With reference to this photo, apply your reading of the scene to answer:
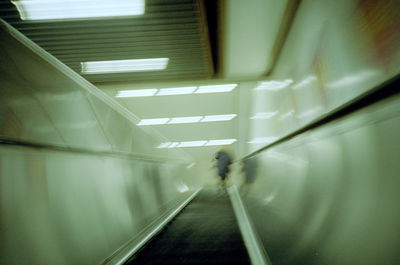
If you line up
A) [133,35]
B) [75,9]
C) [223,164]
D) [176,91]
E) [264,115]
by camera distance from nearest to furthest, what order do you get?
[75,9]
[133,35]
[223,164]
[264,115]
[176,91]

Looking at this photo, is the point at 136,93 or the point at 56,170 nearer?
the point at 56,170

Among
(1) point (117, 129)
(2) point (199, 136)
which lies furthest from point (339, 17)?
(2) point (199, 136)

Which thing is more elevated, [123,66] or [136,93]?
[123,66]

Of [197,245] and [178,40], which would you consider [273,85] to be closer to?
[178,40]

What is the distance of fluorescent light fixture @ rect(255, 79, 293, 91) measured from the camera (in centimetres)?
649

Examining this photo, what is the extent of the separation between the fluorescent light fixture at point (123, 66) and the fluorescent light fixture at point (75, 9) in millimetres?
1883

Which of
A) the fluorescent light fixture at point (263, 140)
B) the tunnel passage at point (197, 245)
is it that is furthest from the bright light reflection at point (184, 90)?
the tunnel passage at point (197, 245)

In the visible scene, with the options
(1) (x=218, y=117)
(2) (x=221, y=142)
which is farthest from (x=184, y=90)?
(2) (x=221, y=142)

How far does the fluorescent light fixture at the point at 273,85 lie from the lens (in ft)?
21.3

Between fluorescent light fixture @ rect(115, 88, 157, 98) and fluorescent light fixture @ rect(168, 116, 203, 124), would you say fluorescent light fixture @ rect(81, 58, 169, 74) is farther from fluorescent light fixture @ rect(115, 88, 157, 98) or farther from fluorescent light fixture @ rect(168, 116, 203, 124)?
fluorescent light fixture @ rect(168, 116, 203, 124)

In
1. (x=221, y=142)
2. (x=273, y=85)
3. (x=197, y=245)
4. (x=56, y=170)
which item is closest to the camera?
(x=56, y=170)

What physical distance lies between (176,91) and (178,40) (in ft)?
10.3

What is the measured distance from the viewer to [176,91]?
8.97 m

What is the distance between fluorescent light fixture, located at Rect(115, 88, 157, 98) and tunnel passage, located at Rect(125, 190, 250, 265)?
222 inches
